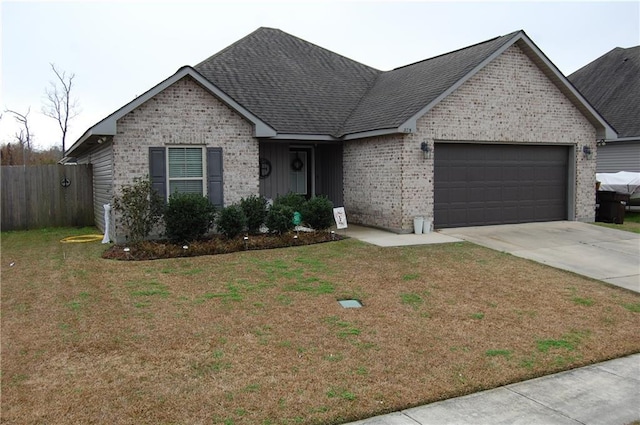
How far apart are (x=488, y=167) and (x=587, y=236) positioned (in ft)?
11.0

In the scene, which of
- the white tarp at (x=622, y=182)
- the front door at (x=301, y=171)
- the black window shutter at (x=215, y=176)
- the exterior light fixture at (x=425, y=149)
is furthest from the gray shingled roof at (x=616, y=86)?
the black window shutter at (x=215, y=176)

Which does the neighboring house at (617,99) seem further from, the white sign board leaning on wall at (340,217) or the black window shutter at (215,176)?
the black window shutter at (215,176)

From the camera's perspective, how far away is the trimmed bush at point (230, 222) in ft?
42.3

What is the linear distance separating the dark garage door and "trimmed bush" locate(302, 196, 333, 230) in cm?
334

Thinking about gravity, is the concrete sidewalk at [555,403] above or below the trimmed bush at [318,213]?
below

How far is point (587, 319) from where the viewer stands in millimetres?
7523

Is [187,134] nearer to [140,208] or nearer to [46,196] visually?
[140,208]

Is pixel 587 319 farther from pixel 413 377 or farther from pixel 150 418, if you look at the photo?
pixel 150 418

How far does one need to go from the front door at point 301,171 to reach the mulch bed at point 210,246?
15.7 ft

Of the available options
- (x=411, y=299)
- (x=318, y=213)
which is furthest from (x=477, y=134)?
(x=411, y=299)

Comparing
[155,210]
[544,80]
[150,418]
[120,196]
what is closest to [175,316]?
[150,418]

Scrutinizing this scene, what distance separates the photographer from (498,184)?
53.4 feet

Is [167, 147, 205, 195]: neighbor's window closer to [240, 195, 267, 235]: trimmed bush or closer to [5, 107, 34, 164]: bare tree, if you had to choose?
[240, 195, 267, 235]: trimmed bush

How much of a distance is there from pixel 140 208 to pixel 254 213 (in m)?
2.77
